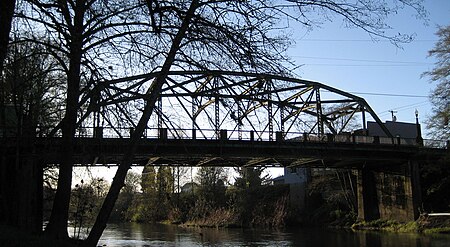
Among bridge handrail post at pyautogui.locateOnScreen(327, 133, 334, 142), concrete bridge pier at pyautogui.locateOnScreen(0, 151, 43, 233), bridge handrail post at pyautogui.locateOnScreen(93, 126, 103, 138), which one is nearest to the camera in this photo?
bridge handrail post at pyautogui.locateOnScreen(93, 126, 103, 138)

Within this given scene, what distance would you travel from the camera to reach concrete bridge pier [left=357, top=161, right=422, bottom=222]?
46638mm

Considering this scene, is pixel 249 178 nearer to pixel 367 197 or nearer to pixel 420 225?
pixel 367 197

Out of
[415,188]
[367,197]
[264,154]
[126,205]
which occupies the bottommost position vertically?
A: [126,205]

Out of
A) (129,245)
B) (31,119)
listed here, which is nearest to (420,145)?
(129,245)

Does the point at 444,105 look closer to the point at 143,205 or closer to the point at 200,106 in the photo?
the point at 200,106

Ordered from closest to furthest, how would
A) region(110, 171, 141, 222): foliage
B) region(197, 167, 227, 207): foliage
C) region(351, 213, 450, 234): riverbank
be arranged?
region(351, 213, 450, 234): riverbank, region(197, 167, 227, 207): foliage, region(110, 171, 141, 222): foliage

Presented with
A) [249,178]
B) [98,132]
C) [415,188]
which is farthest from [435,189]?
[98,132]

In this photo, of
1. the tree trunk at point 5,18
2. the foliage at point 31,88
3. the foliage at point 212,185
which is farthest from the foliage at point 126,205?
the tree trunk at point 5,18

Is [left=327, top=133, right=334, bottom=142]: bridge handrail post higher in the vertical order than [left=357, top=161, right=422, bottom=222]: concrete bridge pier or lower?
higher

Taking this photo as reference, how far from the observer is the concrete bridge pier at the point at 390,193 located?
1836 inches

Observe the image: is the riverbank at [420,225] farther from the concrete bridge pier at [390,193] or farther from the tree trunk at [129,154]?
the tree trunk at [129,154]

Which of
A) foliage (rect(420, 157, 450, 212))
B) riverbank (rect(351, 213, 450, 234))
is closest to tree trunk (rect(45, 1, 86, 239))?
riverbank (rect(351, 213, 450, 234))

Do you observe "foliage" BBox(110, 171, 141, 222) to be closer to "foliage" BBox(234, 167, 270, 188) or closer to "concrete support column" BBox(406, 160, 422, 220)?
"foliage" BBox(234, 167, 270, 188)

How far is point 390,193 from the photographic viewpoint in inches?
1971
